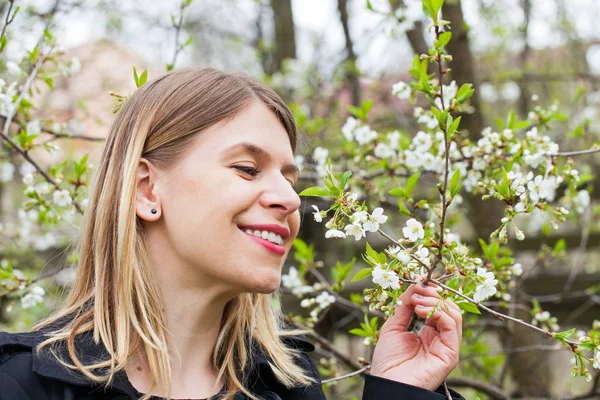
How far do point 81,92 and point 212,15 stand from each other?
1909mm

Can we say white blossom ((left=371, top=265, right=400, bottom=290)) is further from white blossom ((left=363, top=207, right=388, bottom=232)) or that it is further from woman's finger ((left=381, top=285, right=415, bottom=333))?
woman's finger ((left=381, top=285, right=415, bottom=333))

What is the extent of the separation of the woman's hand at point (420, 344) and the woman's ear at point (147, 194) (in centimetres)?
69

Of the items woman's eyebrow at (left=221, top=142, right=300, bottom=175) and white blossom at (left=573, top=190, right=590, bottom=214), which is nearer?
woman's eyebrow at (left=221, top=142, right=300, bottom=175)

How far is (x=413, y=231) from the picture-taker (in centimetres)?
→ 149

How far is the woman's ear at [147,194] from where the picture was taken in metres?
1.65

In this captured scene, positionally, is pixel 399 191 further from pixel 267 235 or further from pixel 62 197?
pixel 62 197

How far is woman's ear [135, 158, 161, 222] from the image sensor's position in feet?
5.41

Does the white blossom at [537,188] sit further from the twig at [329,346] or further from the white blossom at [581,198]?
the twig at [329,346]

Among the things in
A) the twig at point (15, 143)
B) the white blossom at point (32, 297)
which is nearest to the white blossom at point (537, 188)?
the twig at point (15, 143)

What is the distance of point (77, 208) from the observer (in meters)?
2.32

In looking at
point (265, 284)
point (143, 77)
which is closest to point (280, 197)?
point (265, 284)

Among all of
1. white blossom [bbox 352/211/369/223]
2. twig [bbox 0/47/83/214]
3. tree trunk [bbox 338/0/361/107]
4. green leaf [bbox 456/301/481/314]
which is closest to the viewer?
white blossom [bbox 352/211/369/223]

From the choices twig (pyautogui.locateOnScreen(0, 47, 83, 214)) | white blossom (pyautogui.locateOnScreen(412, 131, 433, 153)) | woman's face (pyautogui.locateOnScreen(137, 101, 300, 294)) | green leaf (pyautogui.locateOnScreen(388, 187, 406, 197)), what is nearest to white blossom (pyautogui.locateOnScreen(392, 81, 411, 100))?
white blossom (pyautogui.locateOnScreen(412, 131, 433, 153))

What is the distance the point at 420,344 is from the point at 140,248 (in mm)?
792
